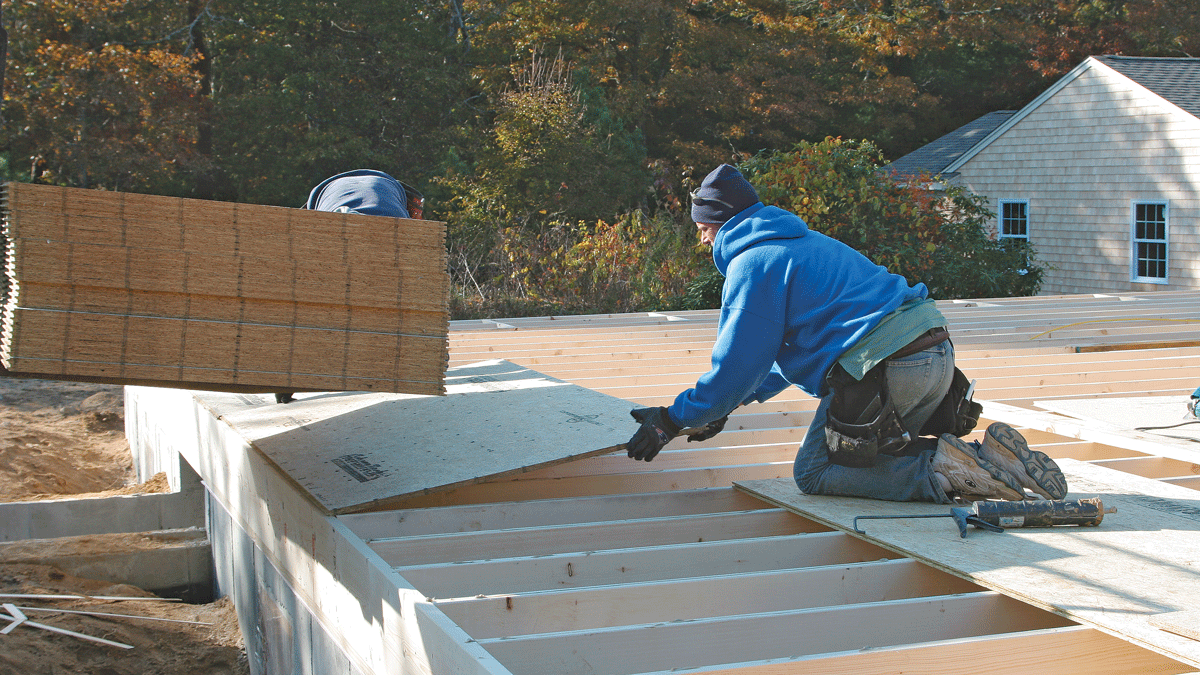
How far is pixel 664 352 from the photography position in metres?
6.36

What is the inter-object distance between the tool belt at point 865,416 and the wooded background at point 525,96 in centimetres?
860

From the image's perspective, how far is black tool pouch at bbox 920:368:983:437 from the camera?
3275 mm

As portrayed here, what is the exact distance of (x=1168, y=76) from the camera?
16.1 metres

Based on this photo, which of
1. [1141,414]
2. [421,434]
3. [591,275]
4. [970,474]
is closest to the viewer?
[970,474]

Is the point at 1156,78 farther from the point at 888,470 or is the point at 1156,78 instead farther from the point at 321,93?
the point at 888,470

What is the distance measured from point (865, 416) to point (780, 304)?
477 millimetres

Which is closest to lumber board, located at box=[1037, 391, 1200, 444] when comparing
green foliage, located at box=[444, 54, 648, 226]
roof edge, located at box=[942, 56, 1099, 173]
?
green foliage, located at box=[444, 54, 648, 226]

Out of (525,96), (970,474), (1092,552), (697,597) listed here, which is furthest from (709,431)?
(525,96)

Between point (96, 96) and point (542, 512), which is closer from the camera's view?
point (542, 512)

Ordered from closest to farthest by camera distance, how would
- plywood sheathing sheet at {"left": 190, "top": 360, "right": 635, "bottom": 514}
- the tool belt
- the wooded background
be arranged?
1. the tool belt
2. plywood sheathing sheet at {"left": 190, "top": 360, "right": 635, "bottom": 514}
3. the wooded background

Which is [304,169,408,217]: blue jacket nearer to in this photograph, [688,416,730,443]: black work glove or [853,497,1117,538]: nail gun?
[688,416,730,443]: black work glove

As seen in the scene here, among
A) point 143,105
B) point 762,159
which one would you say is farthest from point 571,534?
point 143,105

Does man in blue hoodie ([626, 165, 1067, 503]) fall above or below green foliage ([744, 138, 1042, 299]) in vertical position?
below

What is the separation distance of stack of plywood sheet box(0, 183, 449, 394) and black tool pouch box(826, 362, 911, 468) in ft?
4.13
